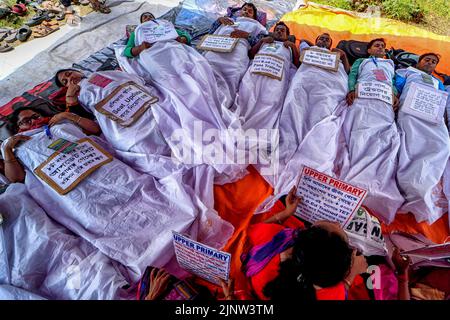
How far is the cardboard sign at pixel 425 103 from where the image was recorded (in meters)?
1.80

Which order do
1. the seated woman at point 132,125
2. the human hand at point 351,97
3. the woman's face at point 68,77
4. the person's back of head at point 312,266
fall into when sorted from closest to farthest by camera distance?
the person's back of head at point 312,266
the seated woman at point 132,125
the human hand at point 351,97
the woman's face at point 68,77

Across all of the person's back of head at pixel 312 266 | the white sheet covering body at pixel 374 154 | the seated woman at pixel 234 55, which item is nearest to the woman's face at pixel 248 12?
the seated woman at pixel 234 55

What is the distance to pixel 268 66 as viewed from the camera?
2051 millimetres

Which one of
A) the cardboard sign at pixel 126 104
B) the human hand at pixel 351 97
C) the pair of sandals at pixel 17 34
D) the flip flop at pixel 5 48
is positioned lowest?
the flip flop at pixel 5 48

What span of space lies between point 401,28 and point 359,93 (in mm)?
1566

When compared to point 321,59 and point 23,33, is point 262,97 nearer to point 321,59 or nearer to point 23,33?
point 321,59

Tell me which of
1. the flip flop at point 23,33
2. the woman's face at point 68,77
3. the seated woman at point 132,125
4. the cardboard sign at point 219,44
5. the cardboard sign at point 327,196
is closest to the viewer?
the cardboard sign at point 327,196

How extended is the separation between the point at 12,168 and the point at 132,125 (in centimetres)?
59

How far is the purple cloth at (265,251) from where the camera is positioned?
3.80 feet

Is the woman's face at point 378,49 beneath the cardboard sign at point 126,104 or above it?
above

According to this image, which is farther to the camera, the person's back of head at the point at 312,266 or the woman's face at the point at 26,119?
the woman's face at the point at 26,119

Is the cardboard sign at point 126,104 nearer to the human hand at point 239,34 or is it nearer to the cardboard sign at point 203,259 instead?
the cardboard sign at point 203,259

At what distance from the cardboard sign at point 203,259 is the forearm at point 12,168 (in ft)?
3.06

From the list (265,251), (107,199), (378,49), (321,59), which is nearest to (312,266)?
(265,251)
